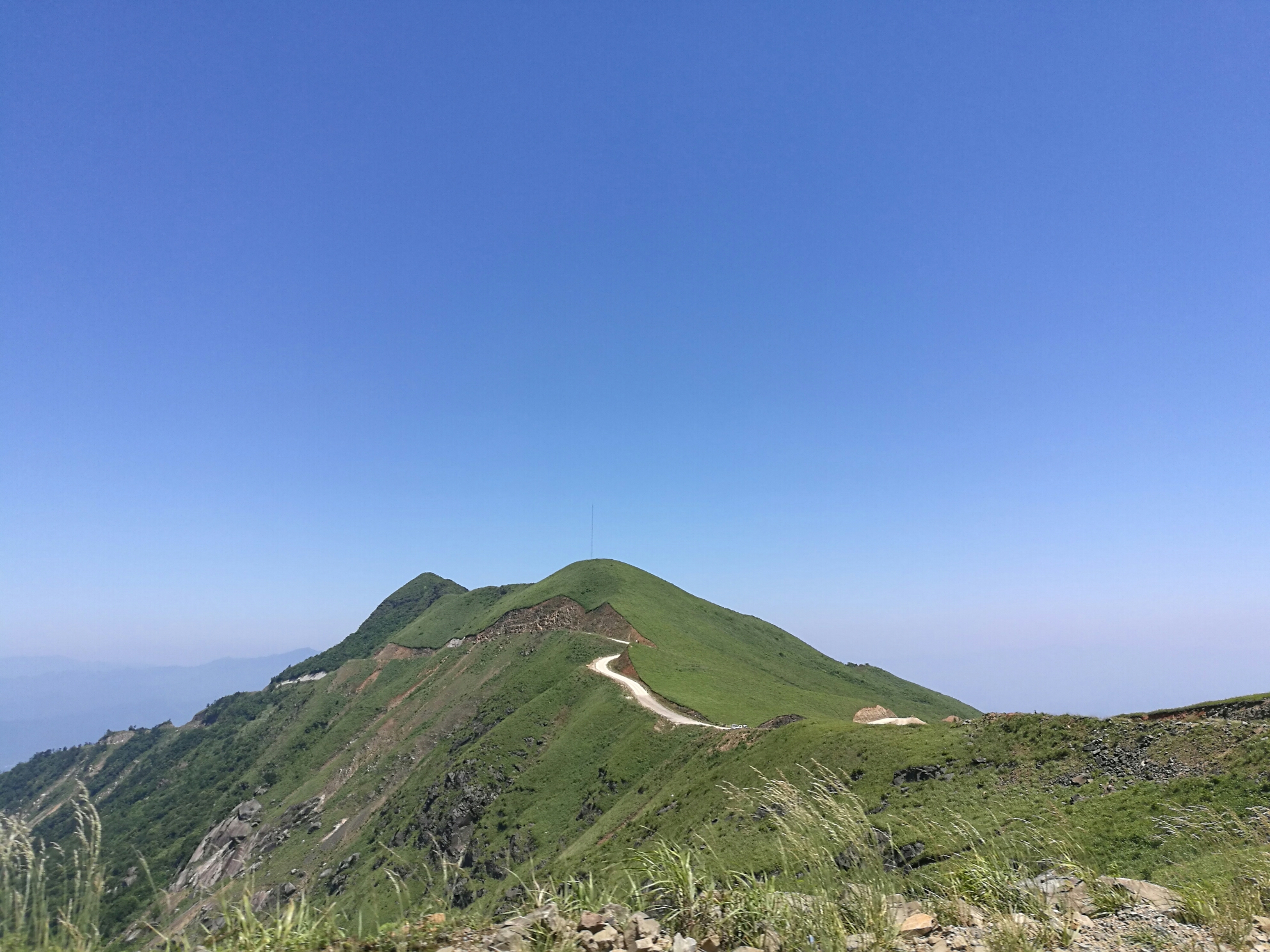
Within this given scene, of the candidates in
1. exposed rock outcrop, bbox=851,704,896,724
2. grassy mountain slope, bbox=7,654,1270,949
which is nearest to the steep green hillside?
grassy mountain slope, bbox=7,654,1270,949

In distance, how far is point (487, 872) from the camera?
157 ft

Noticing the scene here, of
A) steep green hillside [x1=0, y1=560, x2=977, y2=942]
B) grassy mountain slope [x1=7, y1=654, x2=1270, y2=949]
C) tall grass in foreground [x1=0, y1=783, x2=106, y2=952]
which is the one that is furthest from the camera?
steep green hillside [x1=0, y1=560, x2=977, y2=942]

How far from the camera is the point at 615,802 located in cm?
4788

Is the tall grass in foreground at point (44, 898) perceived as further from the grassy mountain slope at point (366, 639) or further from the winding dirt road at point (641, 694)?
the grassy mountain slope at point (366, 639)

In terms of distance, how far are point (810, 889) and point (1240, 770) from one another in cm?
2308

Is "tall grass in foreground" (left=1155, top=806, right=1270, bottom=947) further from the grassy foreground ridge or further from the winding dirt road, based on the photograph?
the winding dirt road

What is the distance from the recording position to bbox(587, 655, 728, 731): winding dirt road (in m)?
56.1

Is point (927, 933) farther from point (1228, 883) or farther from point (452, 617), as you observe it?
point (452, 617)

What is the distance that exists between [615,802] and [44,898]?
47.5 metres

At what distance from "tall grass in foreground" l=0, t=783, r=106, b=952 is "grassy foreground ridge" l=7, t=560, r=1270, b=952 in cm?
3

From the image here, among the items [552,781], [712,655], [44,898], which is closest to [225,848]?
[552,781]

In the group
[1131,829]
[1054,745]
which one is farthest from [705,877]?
[1054,745]

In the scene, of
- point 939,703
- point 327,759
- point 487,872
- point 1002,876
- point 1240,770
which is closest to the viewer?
point 1002,876

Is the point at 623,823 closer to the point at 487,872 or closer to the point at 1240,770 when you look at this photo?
the point at 487,872
